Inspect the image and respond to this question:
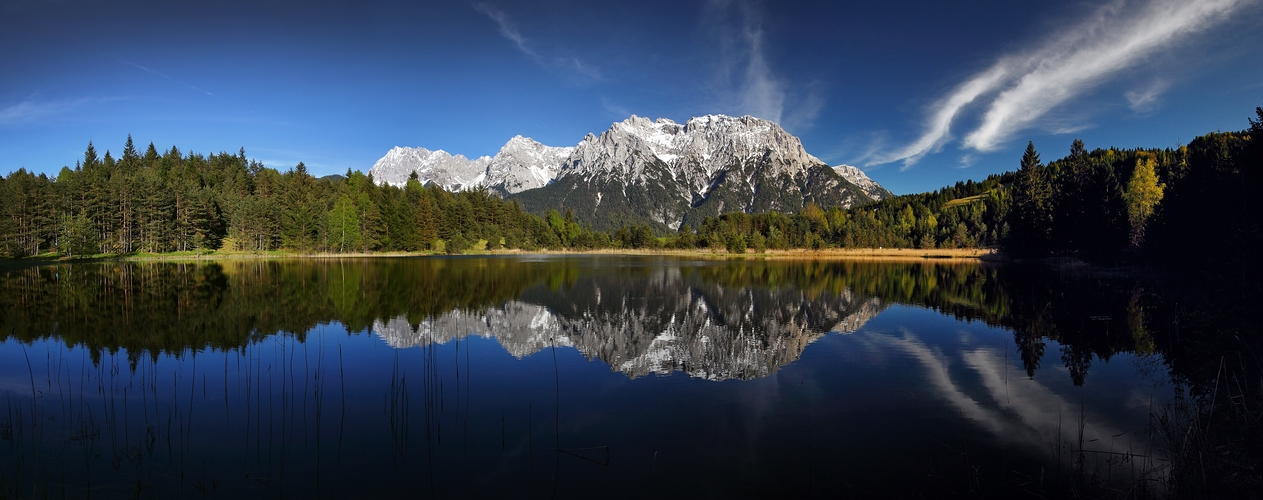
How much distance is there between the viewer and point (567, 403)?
37.0 ft

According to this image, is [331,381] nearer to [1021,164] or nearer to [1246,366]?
[1246,366]

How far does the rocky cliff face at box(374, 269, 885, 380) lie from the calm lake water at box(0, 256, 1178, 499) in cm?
17

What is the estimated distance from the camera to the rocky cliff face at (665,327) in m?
15.6

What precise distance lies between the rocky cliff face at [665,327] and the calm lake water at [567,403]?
0.56ft

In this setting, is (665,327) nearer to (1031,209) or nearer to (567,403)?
(567,403)

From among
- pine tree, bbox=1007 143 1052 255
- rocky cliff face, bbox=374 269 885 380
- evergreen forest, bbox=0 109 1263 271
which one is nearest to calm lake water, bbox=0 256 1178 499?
rocky cliff face, bbox=374 269 885 380

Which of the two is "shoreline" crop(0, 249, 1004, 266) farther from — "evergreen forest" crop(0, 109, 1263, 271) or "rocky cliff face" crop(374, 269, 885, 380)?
"rocky cliff face" crop(374, 269, 885, 380)

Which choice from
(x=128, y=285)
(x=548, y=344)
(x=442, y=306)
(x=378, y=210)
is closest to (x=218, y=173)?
(x=378, y=210)

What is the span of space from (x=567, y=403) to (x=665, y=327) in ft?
33.7

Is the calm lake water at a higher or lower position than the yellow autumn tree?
lower

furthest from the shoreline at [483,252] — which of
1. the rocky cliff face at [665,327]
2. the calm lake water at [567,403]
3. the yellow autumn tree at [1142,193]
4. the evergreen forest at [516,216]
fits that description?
the rocky cliff face at [665,327]

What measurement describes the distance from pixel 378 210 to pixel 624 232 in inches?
2865

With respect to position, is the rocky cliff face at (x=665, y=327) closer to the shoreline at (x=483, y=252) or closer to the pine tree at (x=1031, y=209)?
the pine tree at (x=1031, y=209)

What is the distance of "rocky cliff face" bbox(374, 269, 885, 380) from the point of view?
15.6 meters
